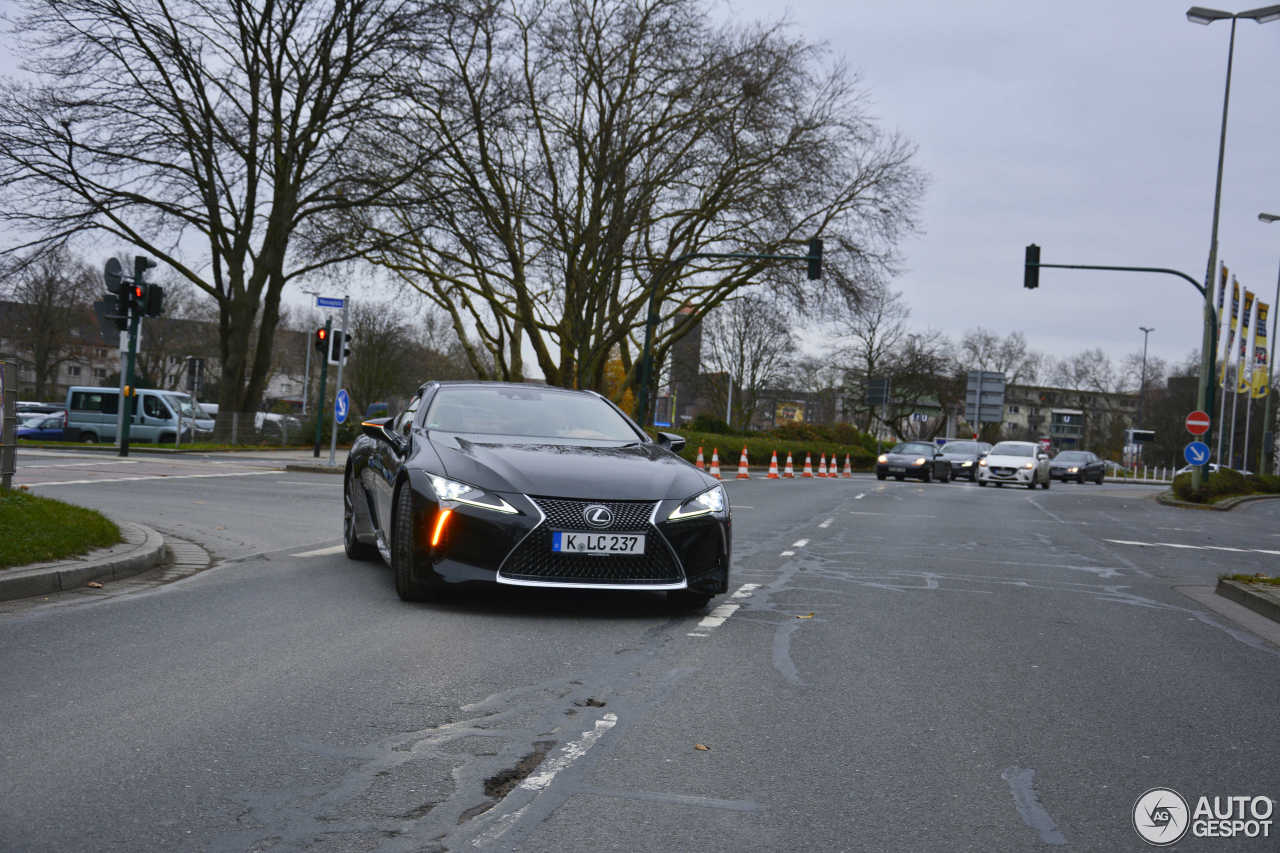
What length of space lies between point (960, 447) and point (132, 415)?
2983 cm

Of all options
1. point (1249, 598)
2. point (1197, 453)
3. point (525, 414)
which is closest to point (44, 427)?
point (1197, 453)

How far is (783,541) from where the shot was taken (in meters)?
14.3

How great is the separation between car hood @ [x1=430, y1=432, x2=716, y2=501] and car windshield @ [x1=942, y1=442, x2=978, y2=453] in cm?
4285

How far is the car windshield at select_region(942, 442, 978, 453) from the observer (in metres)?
49.8

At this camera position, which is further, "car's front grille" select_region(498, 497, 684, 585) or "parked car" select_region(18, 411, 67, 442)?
"parked car" select_region(18, 411, 67, 442)

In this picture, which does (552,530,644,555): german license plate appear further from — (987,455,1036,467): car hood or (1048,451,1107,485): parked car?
(1048,451,1107,485): parked car

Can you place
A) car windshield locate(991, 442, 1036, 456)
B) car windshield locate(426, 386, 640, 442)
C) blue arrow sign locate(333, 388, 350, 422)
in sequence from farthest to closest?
car windshield locate(991, 442, 1036, 456) < blue arrow sign locate(333, 388, 350, 422) < car windshield locate(426, 386, 640, 442)

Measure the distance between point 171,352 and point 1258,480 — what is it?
70587 millimetres

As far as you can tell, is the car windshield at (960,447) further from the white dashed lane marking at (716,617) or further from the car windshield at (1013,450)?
the white dashed lane marking at (716,617)

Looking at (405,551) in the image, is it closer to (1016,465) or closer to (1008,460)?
(1016,465)

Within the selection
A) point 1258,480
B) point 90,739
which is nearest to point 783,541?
point 90,739

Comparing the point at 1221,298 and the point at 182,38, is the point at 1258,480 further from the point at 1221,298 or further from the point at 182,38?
the point at 182,38

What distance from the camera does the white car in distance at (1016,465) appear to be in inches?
1663

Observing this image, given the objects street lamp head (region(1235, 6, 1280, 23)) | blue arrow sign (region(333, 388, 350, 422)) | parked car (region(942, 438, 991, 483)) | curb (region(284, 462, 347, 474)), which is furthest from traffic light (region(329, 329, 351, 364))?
parked car (region(942, 438, 991, 483))
